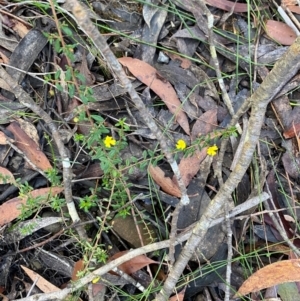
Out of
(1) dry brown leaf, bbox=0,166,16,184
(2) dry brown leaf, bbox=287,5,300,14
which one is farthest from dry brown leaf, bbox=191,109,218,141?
(1) dry brown leaf, bbox=0,166,16,184

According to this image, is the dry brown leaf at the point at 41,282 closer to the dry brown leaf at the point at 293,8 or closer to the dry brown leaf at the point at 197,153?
the dry brown leaf at the point at 197,153

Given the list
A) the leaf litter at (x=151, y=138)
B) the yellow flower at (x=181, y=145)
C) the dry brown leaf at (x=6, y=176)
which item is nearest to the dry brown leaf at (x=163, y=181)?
the leaf litter at (x=151, y=138)

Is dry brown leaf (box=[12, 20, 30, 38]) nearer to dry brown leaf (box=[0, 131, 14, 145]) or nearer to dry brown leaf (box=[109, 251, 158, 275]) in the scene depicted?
dry brown leaf (box=[0, 131, 14, 145])

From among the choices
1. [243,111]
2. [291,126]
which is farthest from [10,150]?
[291,126]

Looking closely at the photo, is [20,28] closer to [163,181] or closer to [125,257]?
[163,181]

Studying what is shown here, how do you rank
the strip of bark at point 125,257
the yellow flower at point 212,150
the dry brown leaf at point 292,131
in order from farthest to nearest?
the dry brown leaf at point 292,131 < the yellow flower at point 212,150 < the strip of bark at point 125,257

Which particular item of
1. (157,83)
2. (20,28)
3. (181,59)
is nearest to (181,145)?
(157,83)

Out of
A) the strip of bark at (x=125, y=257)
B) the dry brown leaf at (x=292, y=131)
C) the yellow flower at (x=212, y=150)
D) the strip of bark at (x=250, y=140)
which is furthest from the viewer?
the dry brown leaf at (x=292, y=131)
